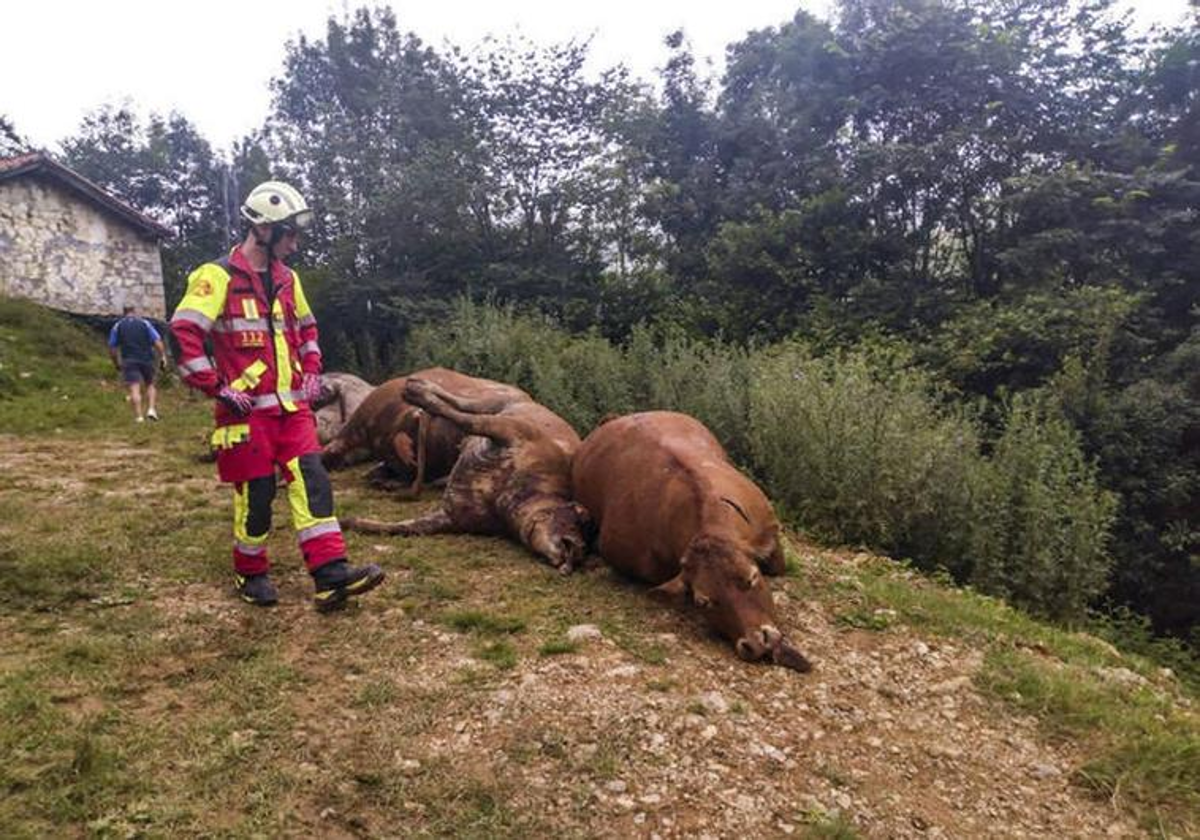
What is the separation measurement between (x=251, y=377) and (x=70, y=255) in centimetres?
1579

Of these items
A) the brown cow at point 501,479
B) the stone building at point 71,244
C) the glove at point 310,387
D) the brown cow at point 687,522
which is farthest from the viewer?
the stone building at point 71,244

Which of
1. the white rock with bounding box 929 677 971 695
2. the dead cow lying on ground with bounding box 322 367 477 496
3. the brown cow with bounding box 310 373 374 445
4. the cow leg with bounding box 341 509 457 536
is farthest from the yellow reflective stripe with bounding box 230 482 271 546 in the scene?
the brown cow with bounding box 310 373 374 445

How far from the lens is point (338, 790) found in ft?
7.98

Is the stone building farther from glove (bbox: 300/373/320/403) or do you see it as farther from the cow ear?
the cow ear

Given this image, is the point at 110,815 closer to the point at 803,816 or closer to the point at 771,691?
the point at 803,816

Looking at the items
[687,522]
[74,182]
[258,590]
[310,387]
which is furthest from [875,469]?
[74,182]

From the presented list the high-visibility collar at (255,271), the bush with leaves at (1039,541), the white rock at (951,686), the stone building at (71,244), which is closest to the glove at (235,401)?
the high-visibility collar at (255,271)

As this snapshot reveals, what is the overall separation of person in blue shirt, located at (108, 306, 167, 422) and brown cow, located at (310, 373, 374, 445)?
360cm

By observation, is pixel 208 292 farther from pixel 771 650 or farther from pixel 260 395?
pixel 771 650

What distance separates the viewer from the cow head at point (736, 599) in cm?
337

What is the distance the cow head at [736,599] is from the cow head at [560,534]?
3.58 feet

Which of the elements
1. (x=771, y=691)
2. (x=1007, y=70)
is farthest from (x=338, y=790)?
(x=1007, y=70)

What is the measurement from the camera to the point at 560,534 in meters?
4.68

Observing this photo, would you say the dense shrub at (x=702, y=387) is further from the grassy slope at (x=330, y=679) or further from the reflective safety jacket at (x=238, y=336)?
the reflective safety jacket at (x=238, y=336)
